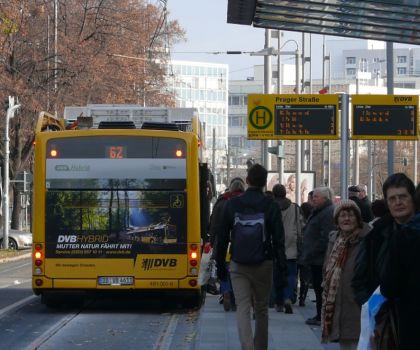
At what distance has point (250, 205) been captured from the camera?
9.70 metres

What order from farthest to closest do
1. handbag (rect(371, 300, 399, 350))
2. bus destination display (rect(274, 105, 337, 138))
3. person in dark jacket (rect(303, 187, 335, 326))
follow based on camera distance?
1. bus destination display (rect(274, 105, 337, 138))
2. person in dark jacket (rect(303, 187, 335, 326))
3. handbag (rect(371, 300, 399, 350))

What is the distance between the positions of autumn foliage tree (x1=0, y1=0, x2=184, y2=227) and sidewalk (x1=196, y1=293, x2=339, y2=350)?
1098 inches

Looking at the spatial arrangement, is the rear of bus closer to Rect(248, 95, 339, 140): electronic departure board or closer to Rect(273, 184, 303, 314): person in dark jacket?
Rect(273, 184, 303, 314): person in dark jacket

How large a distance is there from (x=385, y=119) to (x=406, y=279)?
17542 mm

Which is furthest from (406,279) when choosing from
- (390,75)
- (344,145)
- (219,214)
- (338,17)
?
(390,75)

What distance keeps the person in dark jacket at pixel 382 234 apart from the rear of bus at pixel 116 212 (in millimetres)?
9169

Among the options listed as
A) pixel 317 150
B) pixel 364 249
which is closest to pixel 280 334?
pixel 364 249

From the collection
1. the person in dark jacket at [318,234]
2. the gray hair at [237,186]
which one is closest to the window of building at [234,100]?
the gray hair at [237,186]

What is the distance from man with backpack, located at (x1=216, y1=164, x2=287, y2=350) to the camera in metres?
9.64

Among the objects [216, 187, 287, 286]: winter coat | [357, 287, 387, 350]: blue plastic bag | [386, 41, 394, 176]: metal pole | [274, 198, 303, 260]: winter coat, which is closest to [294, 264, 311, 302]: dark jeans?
[274, 198, 303, 260]: winter coat

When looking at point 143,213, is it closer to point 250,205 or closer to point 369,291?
point 250,205

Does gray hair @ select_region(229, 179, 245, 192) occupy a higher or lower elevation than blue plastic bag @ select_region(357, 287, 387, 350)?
higher

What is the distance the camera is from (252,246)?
31.6 ft

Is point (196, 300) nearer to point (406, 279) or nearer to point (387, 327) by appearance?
point (387, 327)
